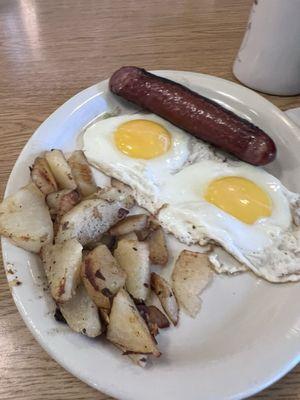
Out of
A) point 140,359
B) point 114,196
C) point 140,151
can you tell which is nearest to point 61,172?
point 114,196

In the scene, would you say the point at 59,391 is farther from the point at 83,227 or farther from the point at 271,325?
the point at 271,325

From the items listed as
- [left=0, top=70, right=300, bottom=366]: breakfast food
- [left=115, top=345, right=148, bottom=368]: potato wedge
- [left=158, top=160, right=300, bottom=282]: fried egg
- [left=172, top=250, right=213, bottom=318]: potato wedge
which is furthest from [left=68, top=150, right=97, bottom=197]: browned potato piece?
[left=115, top=345, right=148, bottom=368]: potato wedge

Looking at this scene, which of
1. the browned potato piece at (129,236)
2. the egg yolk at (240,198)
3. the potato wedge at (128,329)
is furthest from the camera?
the egg yolk at (240,198)

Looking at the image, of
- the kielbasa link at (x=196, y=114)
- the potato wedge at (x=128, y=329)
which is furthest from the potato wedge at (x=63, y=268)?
the kielbasa link at (x=196, y=114)

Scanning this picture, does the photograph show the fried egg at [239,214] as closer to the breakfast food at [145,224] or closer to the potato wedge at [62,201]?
the breakfast food at [145,224]

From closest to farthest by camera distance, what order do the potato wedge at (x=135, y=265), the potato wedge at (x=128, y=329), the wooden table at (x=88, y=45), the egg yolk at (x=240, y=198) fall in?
1. the potato wedge at (x=128, y=329)
2. the potato wedge at (x=135, y=265)
3. the egg yolk at (x=240, y=198)
4. the wooden table at (x=88, y=45)

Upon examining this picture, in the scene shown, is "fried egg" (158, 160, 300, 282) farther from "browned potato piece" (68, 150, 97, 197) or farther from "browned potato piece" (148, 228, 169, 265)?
"browned potato piece" (68, 150, 97, 197)

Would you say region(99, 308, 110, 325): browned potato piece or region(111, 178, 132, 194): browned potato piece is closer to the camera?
region(99, 308, 110, 325): browned potato piece
